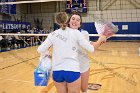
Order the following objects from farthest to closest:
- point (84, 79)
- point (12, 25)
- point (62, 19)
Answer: point (12, 25), point (84, 79), point (62, 19)

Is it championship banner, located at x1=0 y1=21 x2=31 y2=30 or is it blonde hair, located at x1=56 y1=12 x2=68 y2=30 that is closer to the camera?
blonde hair, located at x1=56 y1=12 x2=68 y2=30

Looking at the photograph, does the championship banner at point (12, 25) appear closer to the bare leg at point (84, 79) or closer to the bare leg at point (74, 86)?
the bare leg at point (84, 79)

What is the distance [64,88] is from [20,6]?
17.3 meters

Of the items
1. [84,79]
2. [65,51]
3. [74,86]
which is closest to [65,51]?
[65,51]

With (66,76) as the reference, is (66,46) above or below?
above

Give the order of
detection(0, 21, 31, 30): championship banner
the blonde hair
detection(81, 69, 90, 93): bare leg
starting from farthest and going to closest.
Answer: detection(0, 21, 31, 30): championship banner < detection(81, 69, 90, 93): bare leg < the blonde hair

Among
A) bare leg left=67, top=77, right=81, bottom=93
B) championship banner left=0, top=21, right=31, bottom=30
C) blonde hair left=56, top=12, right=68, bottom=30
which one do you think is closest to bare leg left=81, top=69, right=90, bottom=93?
bare leg left=67, top=77, right=81, bottom=93

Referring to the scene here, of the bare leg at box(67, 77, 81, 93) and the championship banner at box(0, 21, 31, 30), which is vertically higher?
the championship banner at box(0, 21, 31, 30)

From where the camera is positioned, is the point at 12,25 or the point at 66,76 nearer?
the point at 66,76

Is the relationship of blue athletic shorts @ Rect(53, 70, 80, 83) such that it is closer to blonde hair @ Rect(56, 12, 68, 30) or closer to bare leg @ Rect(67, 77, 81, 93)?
bare leg @ Rect(67, 77, 81, 93)

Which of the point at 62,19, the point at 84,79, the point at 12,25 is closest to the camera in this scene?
the point at 62,19

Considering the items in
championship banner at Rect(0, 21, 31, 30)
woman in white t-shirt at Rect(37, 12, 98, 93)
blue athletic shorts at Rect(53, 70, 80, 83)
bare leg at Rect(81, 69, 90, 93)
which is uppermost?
championship banner at Rect(0, 21, 31, 30)

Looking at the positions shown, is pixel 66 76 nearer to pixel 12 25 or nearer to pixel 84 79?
pixel 84 79

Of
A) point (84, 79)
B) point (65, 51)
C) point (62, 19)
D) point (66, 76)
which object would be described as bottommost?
point (84, 79)
